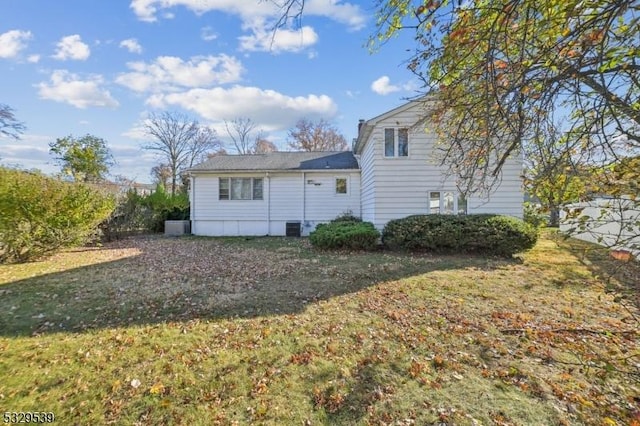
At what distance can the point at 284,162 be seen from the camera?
1595 centimetres

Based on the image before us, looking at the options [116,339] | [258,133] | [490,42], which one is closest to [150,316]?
[116,339]

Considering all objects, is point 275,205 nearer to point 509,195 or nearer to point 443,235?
point 443,235

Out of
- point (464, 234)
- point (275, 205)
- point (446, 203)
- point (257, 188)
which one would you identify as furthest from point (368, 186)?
point (257, 188)

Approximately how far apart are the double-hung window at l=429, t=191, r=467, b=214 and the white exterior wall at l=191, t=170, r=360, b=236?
4.40 m

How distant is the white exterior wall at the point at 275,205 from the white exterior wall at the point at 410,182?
3753mm

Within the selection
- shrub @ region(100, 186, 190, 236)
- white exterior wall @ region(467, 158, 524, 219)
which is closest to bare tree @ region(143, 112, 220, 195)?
shrub @ region(100, 186, 190, 236)

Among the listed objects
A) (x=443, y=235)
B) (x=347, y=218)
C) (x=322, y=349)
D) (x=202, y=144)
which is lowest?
(x=322, y=349)

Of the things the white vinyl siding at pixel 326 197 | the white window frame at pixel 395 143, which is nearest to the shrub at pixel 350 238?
the white window frame at pixel 395 143

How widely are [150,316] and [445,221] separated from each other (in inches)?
327

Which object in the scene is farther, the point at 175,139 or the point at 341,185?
the point at 175,139

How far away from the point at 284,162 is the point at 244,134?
23750mm

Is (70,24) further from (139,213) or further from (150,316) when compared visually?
(139,213)

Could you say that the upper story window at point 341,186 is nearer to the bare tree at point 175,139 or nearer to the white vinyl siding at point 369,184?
the white vinyl siding at point 369,184

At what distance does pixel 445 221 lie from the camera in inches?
376
